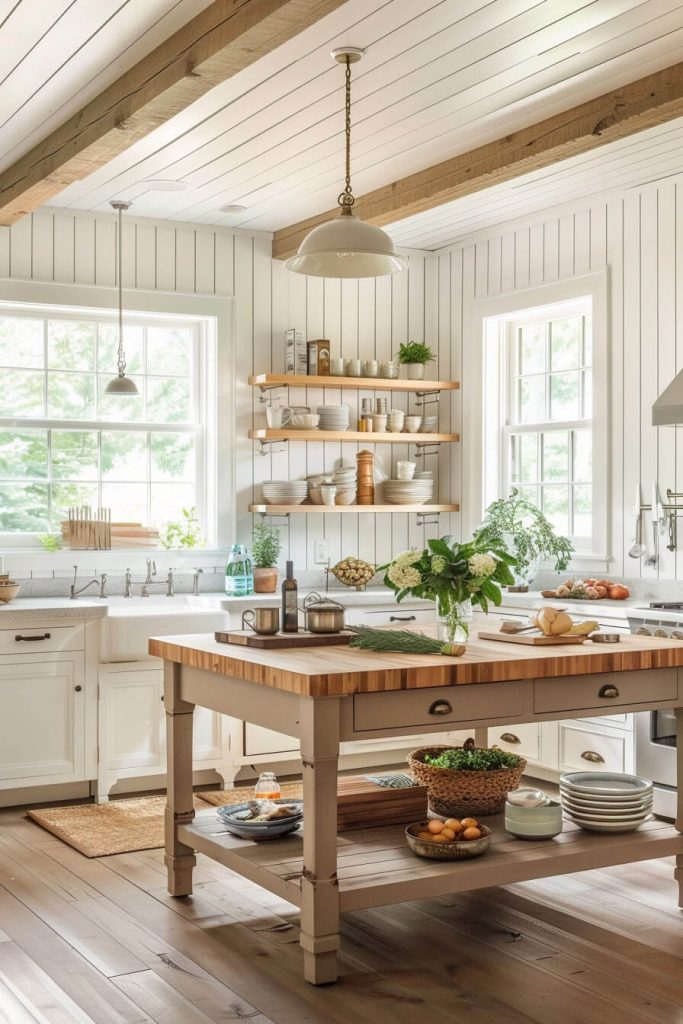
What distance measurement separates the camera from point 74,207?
6133 mm

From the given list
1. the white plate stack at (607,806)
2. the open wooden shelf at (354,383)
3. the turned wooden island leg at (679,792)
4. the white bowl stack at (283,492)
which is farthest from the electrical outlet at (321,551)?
the turned wooden island leg at (679,792)

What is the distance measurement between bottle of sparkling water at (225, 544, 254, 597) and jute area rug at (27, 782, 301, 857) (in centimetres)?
107

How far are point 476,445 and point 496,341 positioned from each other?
24.6 inches

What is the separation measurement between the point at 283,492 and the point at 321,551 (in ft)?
1.67

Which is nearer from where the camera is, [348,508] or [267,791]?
[267,791]

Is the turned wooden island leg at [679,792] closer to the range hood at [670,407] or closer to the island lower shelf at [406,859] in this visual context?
the island lower shelf at [406,859]

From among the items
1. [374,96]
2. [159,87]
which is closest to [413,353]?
[374,96]

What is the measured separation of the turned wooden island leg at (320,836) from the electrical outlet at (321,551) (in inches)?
143

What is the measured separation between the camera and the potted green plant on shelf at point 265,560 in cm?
635

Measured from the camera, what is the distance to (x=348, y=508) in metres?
6.68

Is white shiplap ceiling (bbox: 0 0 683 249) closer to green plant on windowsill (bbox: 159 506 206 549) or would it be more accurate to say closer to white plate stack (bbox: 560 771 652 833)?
green plant on windowsill (bbox: 159 506 206 549)

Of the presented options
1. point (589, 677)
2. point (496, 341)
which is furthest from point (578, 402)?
point (589, 677)

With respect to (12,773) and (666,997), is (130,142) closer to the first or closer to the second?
(12,773)

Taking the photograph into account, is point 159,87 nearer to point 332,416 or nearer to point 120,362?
point 120,362
